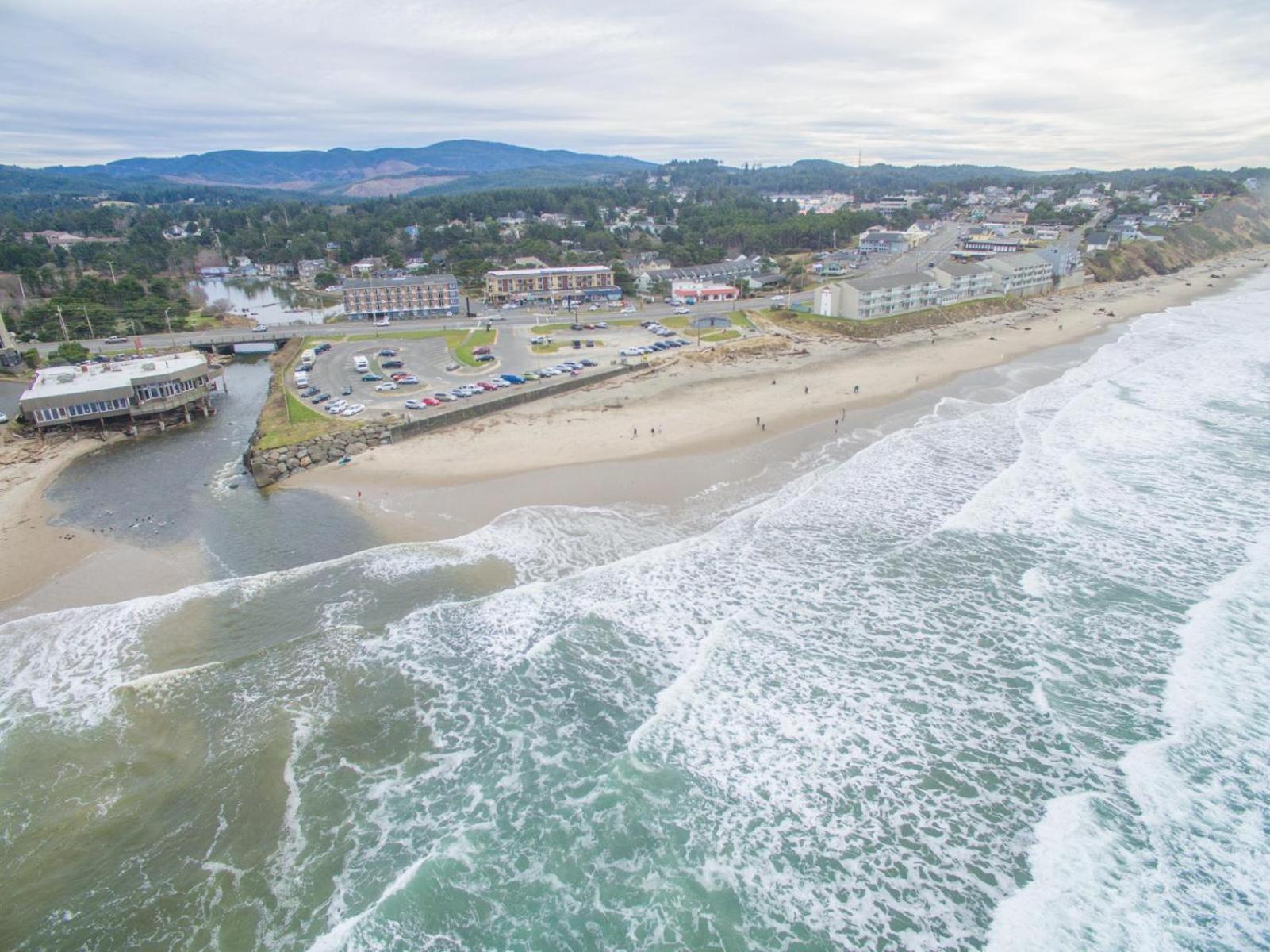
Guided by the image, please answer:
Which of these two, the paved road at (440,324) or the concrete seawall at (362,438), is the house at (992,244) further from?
the concrete seawall at (362,438)

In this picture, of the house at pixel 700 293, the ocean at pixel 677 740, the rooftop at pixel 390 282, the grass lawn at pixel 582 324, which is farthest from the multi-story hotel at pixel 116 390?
the house at pixel 700 293

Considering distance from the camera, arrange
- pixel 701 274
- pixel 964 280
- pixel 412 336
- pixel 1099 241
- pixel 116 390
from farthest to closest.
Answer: pixel 1099 241
pixel 701 274
pixel 964 280
pixel 412 336
pixel 116 390

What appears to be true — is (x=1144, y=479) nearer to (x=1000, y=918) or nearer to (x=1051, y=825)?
(x=1051, y=825)

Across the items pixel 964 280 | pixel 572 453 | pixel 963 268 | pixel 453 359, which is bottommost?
pixel 572 453

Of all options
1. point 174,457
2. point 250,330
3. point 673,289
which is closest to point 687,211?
point 673,289

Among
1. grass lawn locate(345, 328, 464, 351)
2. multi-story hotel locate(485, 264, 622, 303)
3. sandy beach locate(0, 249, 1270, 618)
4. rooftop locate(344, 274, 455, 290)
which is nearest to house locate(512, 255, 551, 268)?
multi-story hotel locate(485, 264, 622, 303)

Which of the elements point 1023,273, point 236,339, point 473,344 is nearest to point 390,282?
point 236,339

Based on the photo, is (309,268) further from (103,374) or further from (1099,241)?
(1099,241)
